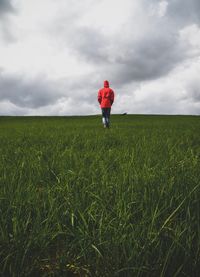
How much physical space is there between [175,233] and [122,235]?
0.96 feet

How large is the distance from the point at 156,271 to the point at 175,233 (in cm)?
24

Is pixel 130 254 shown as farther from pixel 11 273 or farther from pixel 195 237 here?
pixel 11 273

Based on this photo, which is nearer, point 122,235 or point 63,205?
point 122,235

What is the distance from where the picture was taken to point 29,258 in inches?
66.2

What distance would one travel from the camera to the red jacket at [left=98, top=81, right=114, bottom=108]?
16.1 metres

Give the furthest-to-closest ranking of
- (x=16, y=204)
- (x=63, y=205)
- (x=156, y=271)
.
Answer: (x=63, y=205) → (x=16, y=204) → (x=156, y=271)

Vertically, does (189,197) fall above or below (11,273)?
above

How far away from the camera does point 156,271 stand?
1553 millimetres

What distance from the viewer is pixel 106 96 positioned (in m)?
16.1

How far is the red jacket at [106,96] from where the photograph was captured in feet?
52.7

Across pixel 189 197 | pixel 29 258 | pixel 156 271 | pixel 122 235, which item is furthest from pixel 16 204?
pixel 189 197

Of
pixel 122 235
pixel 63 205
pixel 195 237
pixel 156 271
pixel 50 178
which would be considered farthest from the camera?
pixel 50 178

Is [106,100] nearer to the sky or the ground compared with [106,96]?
nearer to the ground

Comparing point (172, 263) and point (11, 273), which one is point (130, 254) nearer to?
point (172, 263)
